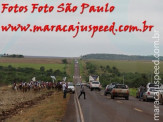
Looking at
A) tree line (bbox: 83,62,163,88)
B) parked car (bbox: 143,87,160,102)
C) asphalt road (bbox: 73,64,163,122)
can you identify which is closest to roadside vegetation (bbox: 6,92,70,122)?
asphalt road (bbox: 73,64,163,122)

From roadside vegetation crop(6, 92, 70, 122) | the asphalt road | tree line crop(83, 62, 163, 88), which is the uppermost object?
tree line crop(83, 62, 163, 88)

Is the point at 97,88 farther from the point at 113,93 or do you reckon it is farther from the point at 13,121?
the point at 13,121

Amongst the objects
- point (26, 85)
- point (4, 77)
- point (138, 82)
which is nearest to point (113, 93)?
point (26, 85)

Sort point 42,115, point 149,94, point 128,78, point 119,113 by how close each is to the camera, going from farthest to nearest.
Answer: point 128,78 < point 149,94 < point 42,115 < point 119,113

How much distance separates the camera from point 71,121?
19.5m

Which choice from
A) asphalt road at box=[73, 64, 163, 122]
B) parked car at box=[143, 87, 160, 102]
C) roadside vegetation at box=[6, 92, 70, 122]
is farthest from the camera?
parked car at box=[143, 87, 160, 102]

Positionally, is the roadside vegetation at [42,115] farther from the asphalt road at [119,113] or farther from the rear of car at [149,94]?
the rear of car at [149,94]

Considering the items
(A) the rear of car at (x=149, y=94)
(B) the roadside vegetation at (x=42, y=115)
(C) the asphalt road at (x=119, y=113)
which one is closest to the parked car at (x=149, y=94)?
(A) the rear of car at (x=149, y=94)

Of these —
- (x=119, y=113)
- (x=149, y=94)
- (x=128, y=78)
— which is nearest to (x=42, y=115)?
(x=119, y=113)

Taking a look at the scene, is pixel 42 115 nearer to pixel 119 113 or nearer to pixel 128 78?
pixel 119 113

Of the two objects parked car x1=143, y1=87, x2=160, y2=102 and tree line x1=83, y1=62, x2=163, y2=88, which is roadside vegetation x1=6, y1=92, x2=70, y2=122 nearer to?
parked car x1=143, y1=87, x2=160, y2=102

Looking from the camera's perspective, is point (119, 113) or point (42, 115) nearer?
point (119, 113)

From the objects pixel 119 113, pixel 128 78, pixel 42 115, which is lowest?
pixel 42 115

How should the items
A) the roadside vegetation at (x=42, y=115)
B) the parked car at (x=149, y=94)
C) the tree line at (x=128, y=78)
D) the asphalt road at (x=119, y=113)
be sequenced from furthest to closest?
the tree line at (x=128, y=78), the parked car at (x=149, y=94), the roadside vegetation at (x=42, y=115), the asphalt road at (x=119, y=113)
